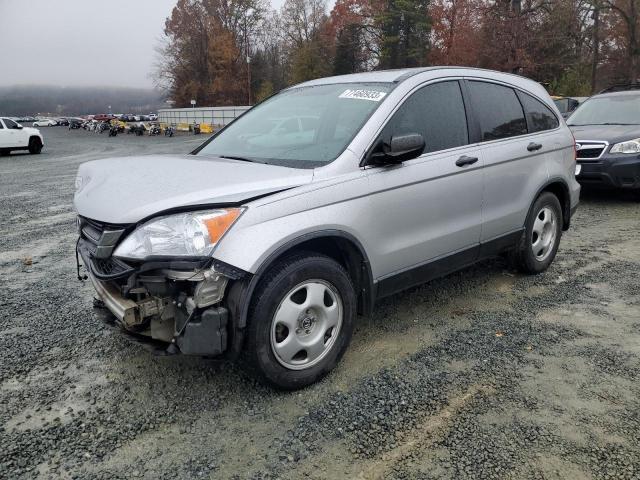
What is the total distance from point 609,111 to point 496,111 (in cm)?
637

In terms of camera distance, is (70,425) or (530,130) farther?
(530,130)

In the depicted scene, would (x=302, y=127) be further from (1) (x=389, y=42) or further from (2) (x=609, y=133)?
(1) (x=389, y=42)

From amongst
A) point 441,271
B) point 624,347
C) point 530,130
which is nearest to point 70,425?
point 441,271

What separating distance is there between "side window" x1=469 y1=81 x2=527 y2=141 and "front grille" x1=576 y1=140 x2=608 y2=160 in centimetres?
434

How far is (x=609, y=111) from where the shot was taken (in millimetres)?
9445

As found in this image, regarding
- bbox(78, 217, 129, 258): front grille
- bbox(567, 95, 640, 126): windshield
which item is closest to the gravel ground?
bbox(78, 217, 129, 258): front grille

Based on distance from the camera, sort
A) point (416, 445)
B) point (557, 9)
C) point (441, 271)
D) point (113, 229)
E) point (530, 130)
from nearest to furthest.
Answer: point (416, 445) → point (113, 229) → point (441, 271) → point (530, 130) → point (557, 9)

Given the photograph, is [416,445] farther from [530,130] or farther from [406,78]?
[530,130]

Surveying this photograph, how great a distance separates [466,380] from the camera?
10.4 ft

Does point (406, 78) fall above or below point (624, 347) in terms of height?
above

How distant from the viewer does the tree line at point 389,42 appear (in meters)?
34.1

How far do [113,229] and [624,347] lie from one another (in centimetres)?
329

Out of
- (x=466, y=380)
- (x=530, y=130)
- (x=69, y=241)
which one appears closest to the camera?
(x=466, y=380)

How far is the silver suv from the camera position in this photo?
2674mm
